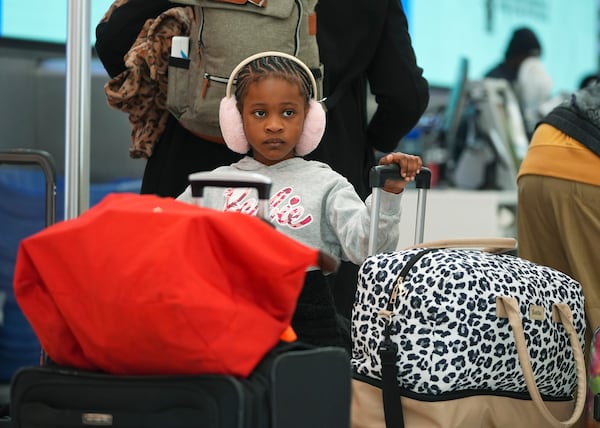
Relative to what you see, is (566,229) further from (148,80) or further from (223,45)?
(148,80)

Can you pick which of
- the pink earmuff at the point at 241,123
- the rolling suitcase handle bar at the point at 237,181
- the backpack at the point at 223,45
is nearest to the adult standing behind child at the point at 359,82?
the backpack at the point at 223,45

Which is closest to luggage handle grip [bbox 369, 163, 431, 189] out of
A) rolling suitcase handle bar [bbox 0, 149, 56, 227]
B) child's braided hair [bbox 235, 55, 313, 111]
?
child's braided hair [bbox 235, 55, 313, 111]

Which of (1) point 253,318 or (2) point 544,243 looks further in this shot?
(2) point 544,243

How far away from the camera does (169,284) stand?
152cm

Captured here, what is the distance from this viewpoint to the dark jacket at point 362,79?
264 centimetres

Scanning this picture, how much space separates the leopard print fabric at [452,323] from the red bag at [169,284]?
49 cm

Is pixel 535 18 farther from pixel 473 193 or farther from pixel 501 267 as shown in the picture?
pixel 501 267

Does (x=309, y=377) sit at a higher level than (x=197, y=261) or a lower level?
lower

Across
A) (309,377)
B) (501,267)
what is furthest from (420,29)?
(309,377)

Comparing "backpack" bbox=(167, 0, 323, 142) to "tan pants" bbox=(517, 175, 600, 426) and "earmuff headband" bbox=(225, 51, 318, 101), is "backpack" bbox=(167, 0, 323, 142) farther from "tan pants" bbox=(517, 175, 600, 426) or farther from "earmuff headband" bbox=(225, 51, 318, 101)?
"tan pants" bbox=(517, 175, 600, 426)

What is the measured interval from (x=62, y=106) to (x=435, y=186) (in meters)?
2.81

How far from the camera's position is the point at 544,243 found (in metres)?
2.82

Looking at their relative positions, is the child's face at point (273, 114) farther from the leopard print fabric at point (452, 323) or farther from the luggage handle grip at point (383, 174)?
the leopard print fabric at point (452, 323)

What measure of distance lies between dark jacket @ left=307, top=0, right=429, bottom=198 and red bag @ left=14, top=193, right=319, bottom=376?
3.28 feet
